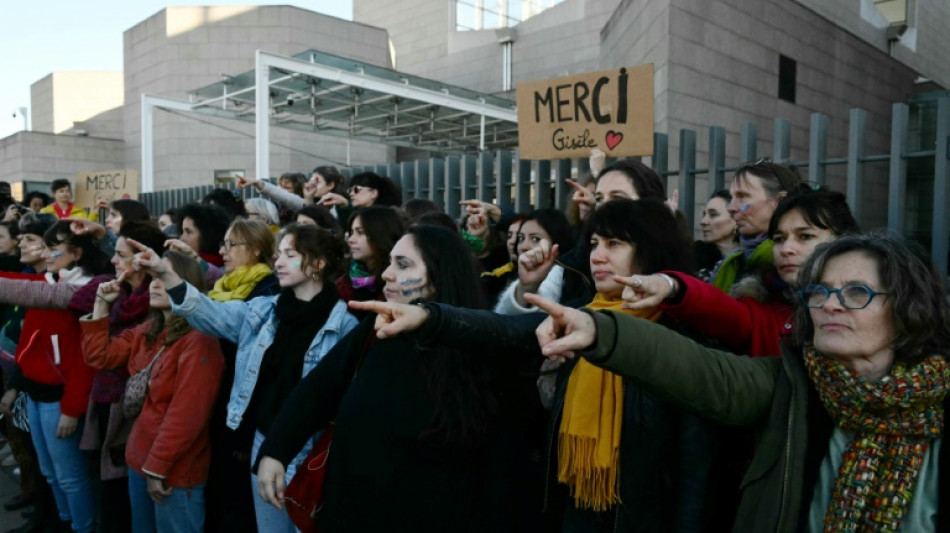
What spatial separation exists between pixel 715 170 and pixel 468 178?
2341 mm

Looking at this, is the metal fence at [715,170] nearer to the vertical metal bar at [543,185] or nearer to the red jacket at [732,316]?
the vertical metal bar at [543,185]

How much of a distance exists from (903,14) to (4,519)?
16.6m

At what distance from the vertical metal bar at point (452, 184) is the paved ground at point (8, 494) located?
3882 mm

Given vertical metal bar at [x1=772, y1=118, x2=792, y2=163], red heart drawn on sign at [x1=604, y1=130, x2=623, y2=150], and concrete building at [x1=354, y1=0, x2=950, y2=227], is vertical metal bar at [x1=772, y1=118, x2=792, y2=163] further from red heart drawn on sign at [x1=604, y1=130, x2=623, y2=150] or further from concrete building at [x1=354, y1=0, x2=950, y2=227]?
concrete building at [x1=354, y1=0, x2=950, y2=227]

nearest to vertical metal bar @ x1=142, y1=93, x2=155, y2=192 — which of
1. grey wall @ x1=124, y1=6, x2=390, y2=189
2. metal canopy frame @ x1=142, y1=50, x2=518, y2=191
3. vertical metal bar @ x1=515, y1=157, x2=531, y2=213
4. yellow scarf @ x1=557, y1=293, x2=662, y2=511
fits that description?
metal canopy frame @ x1=142, y1=50, x2=518, y2=191

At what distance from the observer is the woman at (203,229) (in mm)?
4504

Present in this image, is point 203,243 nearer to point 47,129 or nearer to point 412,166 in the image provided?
point 412,166

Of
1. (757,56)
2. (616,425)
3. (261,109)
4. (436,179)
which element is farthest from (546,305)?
(261,109)

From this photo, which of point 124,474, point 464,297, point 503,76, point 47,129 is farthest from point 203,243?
point 47,129

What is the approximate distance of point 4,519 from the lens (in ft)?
16.1

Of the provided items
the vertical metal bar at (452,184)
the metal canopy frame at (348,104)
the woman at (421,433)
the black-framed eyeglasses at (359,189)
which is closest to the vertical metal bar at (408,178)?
the vertical metal bar at (452,184)

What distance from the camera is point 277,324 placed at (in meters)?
3.18

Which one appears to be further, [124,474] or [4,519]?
[4,519]

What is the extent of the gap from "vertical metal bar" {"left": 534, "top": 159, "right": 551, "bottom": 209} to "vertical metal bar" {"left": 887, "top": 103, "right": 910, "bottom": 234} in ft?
7.43
